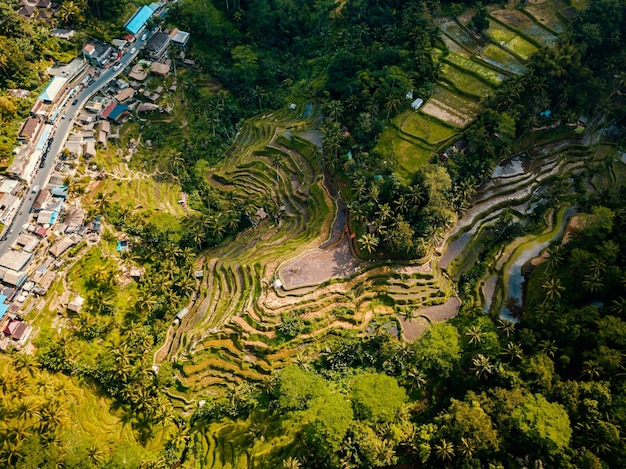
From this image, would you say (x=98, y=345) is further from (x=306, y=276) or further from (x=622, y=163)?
(x=622, y=163)

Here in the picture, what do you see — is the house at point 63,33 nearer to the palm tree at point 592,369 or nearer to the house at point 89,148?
the house at point 89,148

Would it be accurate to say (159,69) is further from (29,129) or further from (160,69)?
(29,129)

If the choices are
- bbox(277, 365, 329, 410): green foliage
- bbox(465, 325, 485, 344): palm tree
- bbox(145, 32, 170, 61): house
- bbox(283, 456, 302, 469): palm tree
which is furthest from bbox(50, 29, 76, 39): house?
bbox(465, 325, 485, 344): palm tree

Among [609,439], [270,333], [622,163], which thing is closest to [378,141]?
[270,333]

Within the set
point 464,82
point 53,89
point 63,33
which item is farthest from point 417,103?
point 63,33

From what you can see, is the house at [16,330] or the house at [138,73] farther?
the house at [138,73]

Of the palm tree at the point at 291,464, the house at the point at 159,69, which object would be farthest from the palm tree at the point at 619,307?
the house at the point at 159,69

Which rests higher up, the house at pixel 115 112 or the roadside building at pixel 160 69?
the roadside building at pixel 160 69
